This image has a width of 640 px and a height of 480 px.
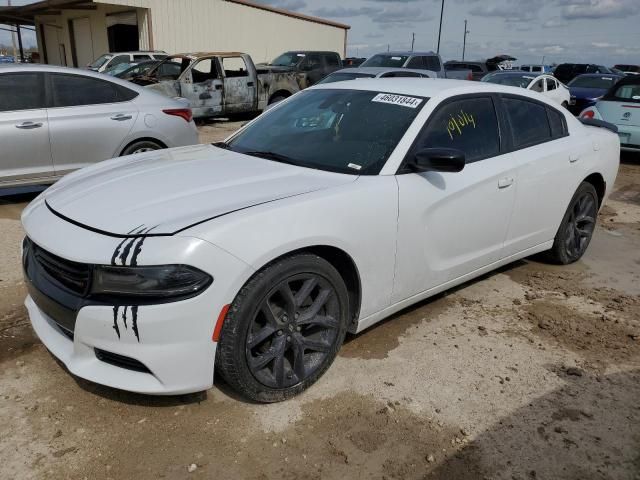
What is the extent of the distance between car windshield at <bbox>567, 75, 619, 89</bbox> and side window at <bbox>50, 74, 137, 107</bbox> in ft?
45.0

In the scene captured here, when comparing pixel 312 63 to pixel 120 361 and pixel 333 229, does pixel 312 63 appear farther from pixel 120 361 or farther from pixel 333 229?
pixel 120 361

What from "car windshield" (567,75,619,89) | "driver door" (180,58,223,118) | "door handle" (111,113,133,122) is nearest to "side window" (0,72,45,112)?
"door handle" (111,113,133,122)

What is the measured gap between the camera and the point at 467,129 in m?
3.70

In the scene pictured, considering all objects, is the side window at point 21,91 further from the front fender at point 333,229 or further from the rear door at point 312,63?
the rear door at point 312,63

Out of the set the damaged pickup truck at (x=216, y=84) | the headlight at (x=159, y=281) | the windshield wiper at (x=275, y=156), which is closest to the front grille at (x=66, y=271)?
the headlight at (x=159, y=281)

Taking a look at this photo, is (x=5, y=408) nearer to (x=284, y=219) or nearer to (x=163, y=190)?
(x=163, y=190)

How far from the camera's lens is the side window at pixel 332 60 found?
1917cm

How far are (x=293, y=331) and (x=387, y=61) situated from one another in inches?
530

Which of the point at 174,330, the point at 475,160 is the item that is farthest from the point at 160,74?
the point at 174,330

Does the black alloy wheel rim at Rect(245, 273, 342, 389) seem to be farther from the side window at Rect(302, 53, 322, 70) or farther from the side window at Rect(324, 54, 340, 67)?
the side window at Rect(324, 54, 340, 67)

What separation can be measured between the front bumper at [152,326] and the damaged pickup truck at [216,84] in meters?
10.5

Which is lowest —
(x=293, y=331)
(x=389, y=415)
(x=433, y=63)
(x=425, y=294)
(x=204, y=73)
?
(x=389, y=415)

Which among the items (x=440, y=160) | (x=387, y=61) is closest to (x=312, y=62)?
(x=387, y=61)

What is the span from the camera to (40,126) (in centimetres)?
594
